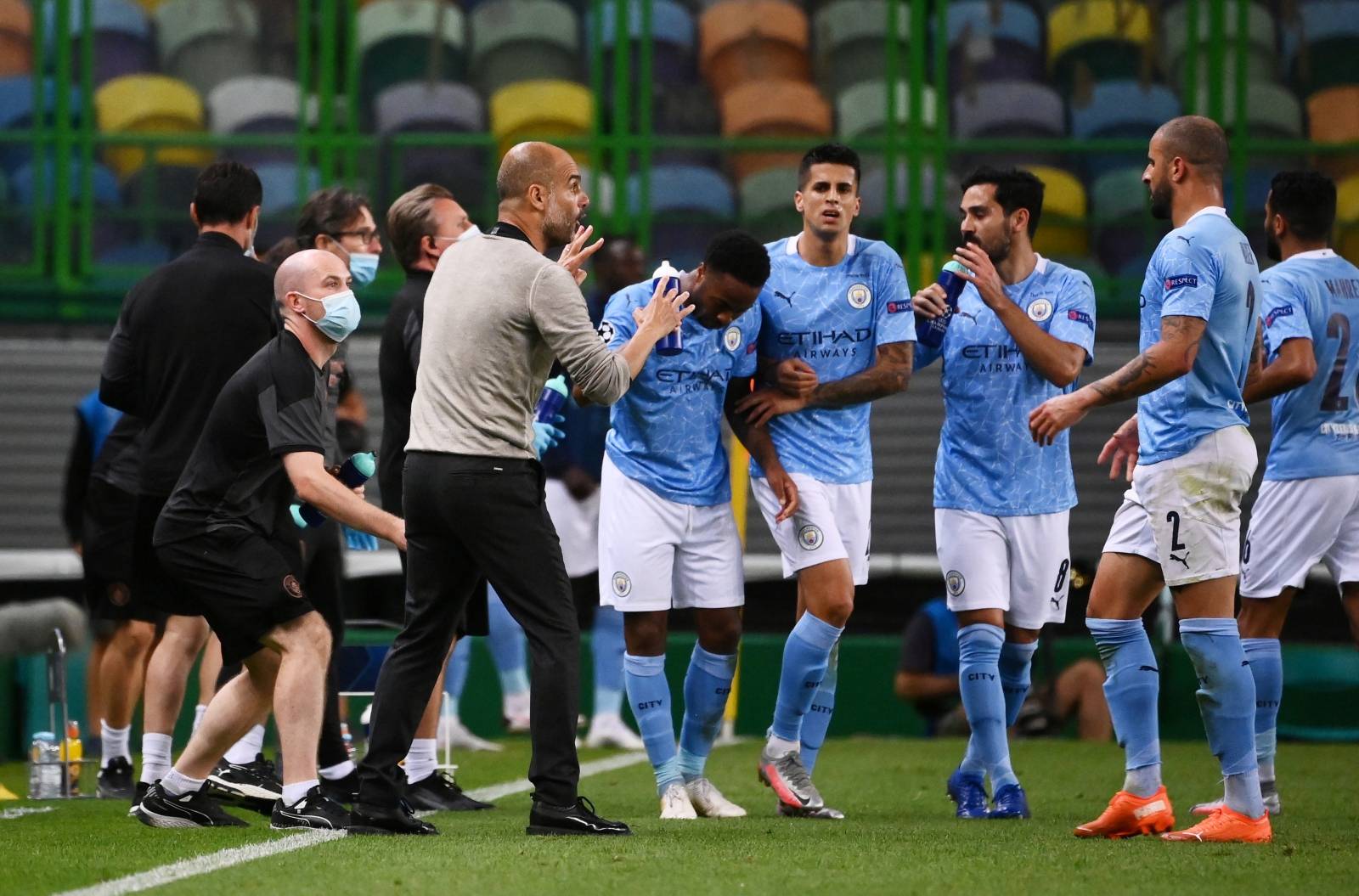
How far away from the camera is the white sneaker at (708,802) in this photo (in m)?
6.65

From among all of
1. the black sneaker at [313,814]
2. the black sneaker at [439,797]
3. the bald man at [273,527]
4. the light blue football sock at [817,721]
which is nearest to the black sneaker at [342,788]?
the black sneaker at [439,797]

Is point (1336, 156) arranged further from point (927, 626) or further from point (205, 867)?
point (205, 867)

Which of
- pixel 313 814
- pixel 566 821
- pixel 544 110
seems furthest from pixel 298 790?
pixel 544 110

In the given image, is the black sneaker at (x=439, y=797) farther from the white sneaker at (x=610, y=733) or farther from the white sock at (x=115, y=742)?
the white sneaker at (x=610, y=733)

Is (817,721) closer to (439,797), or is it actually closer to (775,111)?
(439,797)

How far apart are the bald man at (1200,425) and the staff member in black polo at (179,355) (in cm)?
283

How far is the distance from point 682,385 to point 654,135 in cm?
741

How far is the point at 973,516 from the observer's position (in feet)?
22.9

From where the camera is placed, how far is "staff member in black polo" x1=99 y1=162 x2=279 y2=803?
22.2 feet

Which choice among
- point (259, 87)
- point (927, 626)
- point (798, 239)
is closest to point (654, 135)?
point (259, 87)

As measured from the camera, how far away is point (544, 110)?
558 inches

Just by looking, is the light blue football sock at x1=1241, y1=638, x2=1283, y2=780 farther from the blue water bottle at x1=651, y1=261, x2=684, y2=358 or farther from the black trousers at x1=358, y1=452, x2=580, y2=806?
the black trousers at x1=358, y1=452, x2=580, y2=806

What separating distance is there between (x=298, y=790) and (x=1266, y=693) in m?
3.44

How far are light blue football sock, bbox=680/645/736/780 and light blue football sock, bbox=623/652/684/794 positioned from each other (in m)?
0.15
